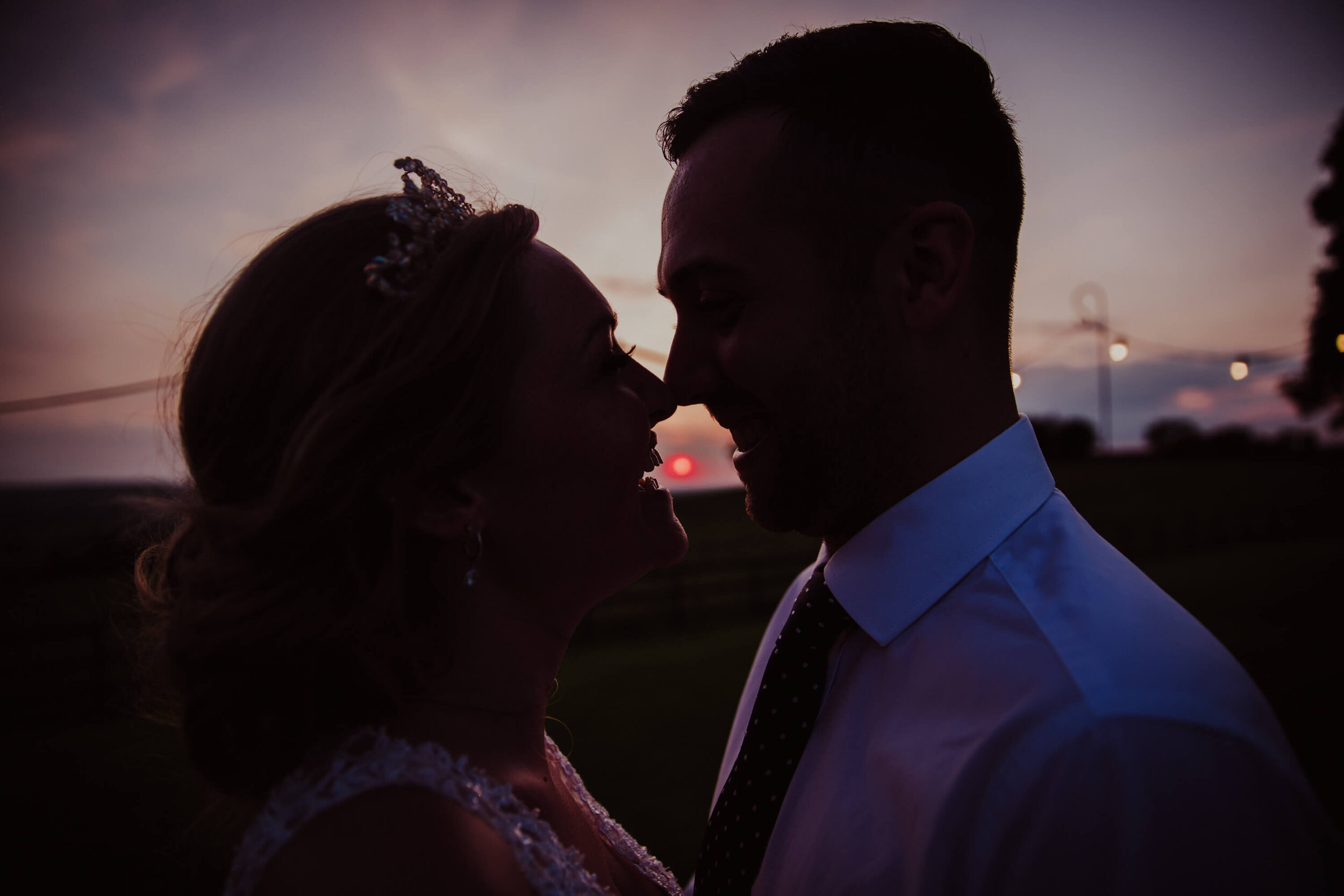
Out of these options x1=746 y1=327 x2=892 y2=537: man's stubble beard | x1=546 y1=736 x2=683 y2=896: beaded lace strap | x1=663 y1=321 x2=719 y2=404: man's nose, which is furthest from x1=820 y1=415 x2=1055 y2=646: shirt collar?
x1=546 y1=736 x2=683 y2=896: beaded lace strap

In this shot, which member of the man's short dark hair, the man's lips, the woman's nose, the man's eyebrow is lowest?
the man's lips

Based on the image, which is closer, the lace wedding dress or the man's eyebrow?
the lace wedding dress

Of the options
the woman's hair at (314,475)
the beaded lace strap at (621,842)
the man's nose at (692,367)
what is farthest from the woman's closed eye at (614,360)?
the beaded lace strap at (621,842)

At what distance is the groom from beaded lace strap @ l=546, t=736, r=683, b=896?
42 centimetres

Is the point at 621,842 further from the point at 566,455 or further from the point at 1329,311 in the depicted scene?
the point at 1329,311

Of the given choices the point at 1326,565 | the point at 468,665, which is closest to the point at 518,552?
the point at 468,665

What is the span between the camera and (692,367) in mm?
2094

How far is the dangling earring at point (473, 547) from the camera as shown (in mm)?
1722

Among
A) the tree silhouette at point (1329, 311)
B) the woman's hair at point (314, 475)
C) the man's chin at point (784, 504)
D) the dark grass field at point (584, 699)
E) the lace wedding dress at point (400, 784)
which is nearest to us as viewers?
the lace wedding dress at point (400, 784)

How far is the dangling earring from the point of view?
1722 mm

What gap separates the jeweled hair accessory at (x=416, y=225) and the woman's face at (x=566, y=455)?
227mm

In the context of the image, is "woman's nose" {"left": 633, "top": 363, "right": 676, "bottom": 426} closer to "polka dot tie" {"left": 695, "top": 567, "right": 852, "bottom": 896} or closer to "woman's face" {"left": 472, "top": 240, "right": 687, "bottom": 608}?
"woman's face" {"left": 472, "top": 240, "right": 687, "bottom": 608}

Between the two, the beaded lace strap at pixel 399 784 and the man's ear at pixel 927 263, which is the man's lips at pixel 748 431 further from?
the beaded lace strap at pixel 399 784

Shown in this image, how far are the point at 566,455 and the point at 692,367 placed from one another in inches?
20.9
